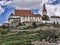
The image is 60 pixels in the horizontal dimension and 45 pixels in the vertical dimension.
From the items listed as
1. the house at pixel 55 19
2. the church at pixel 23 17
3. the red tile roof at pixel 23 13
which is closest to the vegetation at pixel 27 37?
the church at pixel 23 17

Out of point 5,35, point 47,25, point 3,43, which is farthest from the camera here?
point 47,25

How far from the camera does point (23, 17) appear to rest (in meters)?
59.4

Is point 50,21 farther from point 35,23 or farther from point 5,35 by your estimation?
point 5,35

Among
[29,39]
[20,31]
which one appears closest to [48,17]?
[20,31]

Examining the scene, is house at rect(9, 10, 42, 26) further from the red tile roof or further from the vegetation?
the vegetation

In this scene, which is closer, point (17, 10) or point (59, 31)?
Answer: point (59, 31)

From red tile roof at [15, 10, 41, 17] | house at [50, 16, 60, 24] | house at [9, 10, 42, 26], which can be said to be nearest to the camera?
house at [9, 10, 42, 26]

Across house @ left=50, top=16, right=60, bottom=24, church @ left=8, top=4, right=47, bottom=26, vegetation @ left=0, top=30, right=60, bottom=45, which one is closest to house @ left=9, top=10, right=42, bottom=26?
church @ left=8, top=4, right=47, bottom=26

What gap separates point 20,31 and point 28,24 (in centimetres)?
485

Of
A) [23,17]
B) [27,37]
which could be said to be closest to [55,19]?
[23,17]

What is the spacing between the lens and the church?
5823 cm

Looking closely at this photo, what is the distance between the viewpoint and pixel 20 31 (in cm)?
5031

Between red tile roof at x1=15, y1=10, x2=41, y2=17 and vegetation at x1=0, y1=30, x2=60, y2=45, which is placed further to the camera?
red tile roof at x1=15, y1=10, x2=41, y2=17

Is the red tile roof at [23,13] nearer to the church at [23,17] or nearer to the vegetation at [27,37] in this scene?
the church at [23,17]
